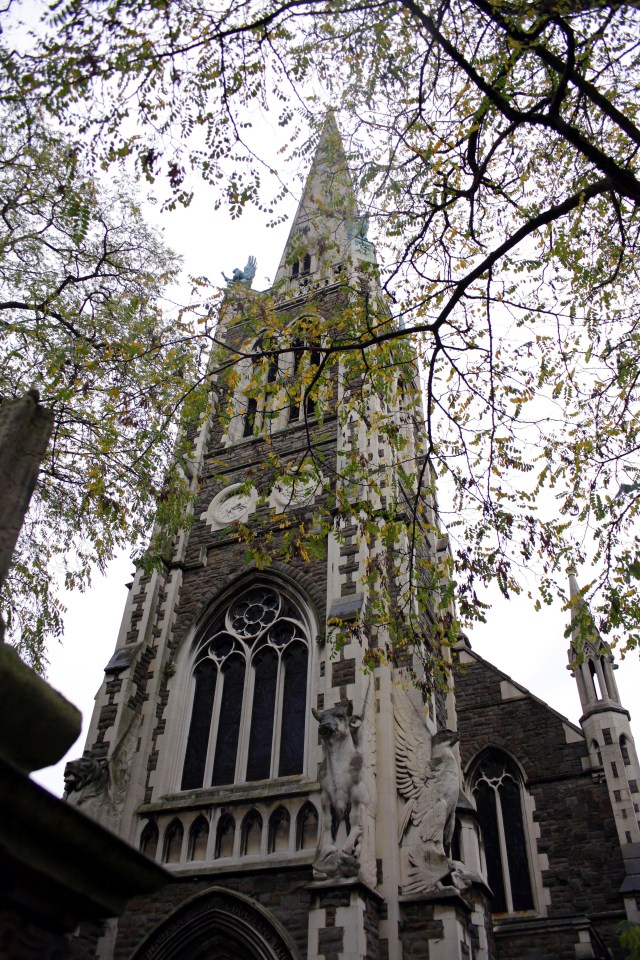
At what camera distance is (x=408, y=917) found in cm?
941

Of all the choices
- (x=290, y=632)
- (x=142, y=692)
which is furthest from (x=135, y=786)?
(x=290, y=632)

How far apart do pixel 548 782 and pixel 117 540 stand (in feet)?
34.3

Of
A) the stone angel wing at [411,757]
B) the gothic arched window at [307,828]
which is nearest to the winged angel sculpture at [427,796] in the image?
the stone angel wing at [411,757]

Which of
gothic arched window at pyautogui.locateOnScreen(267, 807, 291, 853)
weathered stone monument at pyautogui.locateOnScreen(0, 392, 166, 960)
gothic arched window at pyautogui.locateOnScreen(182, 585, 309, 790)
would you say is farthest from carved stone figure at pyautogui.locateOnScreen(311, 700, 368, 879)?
weathered stone monument at pyautogui.locateOnScreen(0, 392, 166, 960)

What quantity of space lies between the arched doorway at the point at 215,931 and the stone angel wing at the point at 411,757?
2.15 m

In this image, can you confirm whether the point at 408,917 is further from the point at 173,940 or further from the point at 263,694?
the point at 263,694

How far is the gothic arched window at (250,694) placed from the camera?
12.0m

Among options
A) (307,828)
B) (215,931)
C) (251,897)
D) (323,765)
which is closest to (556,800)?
(307,828)

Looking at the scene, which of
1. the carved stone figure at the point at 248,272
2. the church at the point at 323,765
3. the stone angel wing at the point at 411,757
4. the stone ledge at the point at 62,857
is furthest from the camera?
the carved stone figure at the point at 248,272

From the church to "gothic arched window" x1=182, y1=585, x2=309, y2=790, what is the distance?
0.12ft

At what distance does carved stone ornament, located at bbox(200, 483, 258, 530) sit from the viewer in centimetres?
1561

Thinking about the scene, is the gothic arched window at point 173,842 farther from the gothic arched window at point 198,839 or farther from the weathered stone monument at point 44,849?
the weathered stone monument at point 44,849

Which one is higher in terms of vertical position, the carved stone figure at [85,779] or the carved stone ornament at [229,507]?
the carved stone ornament at [229,507]

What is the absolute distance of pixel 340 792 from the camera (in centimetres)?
980
